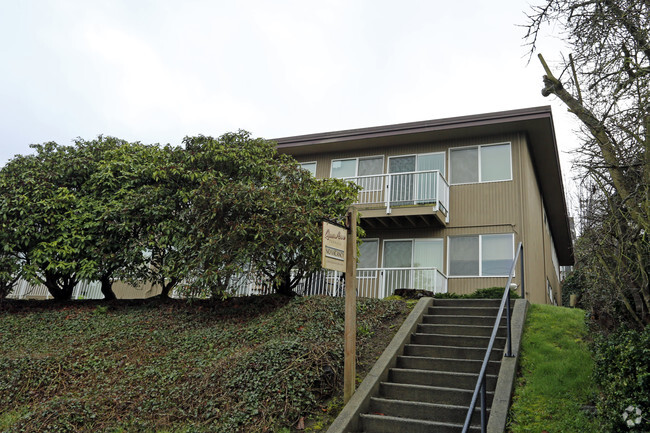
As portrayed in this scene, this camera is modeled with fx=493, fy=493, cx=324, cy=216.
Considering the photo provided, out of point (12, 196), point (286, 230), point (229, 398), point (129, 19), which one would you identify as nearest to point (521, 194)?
point (286, 230)

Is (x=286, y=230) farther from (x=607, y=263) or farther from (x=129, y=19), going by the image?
(x=129, y=19)

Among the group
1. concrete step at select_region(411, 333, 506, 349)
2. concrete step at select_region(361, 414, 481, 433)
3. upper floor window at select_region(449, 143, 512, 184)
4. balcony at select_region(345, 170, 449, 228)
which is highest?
upper floor window at select_region(449, 143, 512, 184)

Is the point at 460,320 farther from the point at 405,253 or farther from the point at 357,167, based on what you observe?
the point at 357,167

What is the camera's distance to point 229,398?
21.1 ft

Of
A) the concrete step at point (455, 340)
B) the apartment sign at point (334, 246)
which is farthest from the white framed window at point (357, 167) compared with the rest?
the apartment sign at point (334, 246)

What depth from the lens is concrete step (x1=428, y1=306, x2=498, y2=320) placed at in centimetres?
875

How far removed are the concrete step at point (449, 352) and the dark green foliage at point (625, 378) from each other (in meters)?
1.94

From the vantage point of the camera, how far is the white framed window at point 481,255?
1370cm

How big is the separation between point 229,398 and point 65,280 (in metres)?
8.20

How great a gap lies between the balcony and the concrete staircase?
511 centimetres

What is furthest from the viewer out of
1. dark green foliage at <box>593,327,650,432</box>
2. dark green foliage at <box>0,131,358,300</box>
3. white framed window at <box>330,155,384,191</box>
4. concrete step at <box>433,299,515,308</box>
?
white framed window at <box>330,155,384,191</box>

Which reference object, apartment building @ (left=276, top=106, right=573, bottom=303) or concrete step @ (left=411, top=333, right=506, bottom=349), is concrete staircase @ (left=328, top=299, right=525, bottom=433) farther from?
apartment building @ (left=276, top=106, right=573, bottom=303)

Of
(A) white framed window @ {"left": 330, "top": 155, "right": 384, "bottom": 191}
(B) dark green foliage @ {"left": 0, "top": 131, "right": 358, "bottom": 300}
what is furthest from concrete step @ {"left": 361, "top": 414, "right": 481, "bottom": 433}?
(A) white framed window @ {"left": 330, "top": 155, "right": 384, "bottom": 191}

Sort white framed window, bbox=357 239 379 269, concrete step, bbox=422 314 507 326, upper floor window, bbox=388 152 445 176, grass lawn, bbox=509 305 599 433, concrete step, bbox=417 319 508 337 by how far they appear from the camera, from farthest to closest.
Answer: upper floor window, bbox=388 152 445 176
white framed window, bbox=357 239 379 269
concrete step, bbox=422 314 507 326
concrete step, bbox=417 319 508 337
grass lawn, bbox=509 305 599 433
